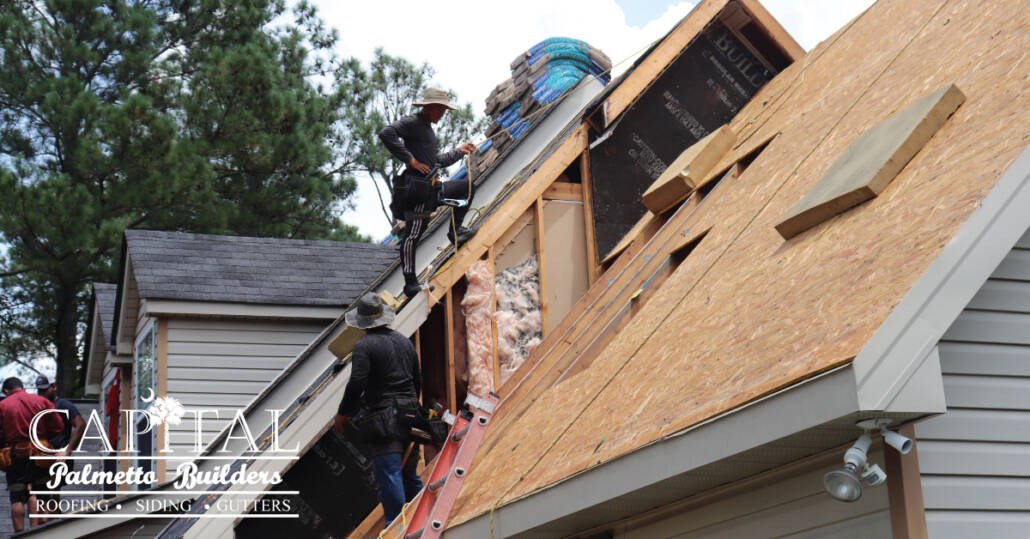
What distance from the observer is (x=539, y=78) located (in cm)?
1541

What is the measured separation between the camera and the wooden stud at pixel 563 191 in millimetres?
10594

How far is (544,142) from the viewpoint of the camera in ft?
41.4

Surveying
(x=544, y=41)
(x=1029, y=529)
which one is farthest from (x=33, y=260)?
(x=1029, y=529)

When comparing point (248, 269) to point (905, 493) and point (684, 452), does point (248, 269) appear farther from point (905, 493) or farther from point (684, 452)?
point (905, 493)

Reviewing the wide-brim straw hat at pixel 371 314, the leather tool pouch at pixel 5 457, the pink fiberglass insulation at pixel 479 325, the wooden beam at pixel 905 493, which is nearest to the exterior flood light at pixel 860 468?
the wooden beam at pixel 905 493

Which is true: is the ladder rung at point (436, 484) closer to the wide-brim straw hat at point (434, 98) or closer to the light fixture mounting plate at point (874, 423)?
the wide-brim straw hat at point (434, 98)

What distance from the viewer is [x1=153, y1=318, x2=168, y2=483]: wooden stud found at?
12531 millimetres

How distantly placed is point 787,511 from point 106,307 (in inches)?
513

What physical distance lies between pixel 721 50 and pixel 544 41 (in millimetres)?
4267

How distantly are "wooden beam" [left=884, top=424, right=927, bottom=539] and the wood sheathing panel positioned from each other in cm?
46

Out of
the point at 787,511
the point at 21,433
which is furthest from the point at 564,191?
the point at 21,433

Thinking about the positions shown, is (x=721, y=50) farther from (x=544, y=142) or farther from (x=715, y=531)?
(x=715, y=531)

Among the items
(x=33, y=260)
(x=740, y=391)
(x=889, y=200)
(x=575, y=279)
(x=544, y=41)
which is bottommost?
(x=740, y=391)

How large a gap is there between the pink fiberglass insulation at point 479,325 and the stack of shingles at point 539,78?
4940 millimetres
